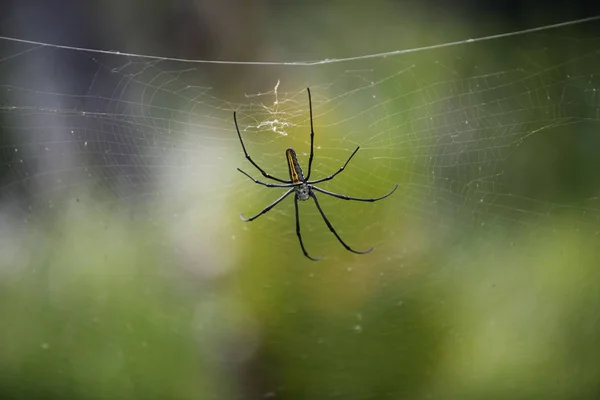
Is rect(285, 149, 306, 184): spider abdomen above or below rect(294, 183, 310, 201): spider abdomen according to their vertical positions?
above

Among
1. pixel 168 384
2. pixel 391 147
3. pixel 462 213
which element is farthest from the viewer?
pixel 168 384

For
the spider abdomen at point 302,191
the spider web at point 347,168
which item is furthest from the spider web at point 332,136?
the spider abdomen at point 302,191

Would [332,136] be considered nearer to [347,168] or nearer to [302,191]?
[347,168]

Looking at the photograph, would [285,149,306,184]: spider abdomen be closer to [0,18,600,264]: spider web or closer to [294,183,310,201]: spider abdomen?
[294,183,310,201]: spider abdomen

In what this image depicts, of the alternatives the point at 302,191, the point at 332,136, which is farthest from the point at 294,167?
the point at 332,136

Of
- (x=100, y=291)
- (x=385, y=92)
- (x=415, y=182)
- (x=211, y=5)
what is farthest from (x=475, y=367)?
(x=211, y=5)

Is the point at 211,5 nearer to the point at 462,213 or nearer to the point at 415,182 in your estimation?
the point at 415,182

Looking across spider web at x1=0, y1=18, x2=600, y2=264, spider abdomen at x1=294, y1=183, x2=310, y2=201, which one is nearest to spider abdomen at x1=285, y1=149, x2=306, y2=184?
spider abdomen at x1=294, y1=183, x2=310, y2=201

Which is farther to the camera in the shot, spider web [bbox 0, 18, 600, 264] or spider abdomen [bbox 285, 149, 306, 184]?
spider web [bbox 0, 18, 600, 264]

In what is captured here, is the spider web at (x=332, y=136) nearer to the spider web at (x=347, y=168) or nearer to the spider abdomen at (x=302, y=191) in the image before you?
the spider web at (x=347, y=168)
